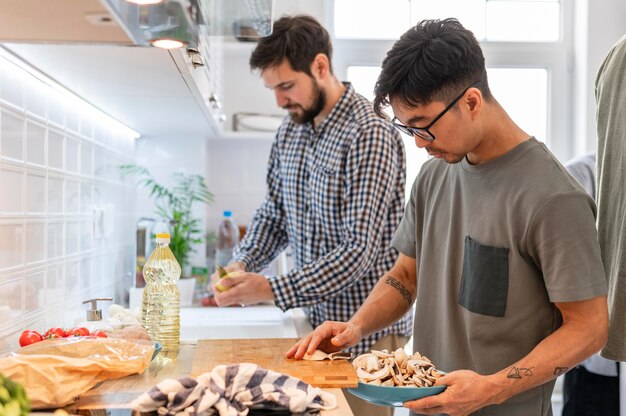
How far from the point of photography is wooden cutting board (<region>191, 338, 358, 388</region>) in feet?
4.25

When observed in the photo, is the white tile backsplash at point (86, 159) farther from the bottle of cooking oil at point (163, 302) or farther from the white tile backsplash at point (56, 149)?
the bottle of cooking oil at point (163, 302)


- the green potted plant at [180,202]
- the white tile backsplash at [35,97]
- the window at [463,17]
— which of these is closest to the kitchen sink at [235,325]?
the green potted plant at [180,202]

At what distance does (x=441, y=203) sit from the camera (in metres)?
1.62

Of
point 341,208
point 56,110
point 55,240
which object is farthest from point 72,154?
point 341,208

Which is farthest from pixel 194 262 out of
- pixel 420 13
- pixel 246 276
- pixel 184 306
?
pixel 420 13

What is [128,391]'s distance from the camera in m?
1.22

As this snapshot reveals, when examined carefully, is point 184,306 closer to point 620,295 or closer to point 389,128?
point 389,128

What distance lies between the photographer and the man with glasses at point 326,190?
205 cm

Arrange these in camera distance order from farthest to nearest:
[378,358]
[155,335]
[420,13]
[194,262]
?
[420,13] < [194,262] < [155,335] < [378,358]

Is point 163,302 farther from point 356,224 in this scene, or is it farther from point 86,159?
point 86,159

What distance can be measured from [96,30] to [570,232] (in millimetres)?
881

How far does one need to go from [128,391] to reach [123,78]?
91cm

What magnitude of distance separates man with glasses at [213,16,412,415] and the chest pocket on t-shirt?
60 centimetres

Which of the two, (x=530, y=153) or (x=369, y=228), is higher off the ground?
(x=530, y=153)
